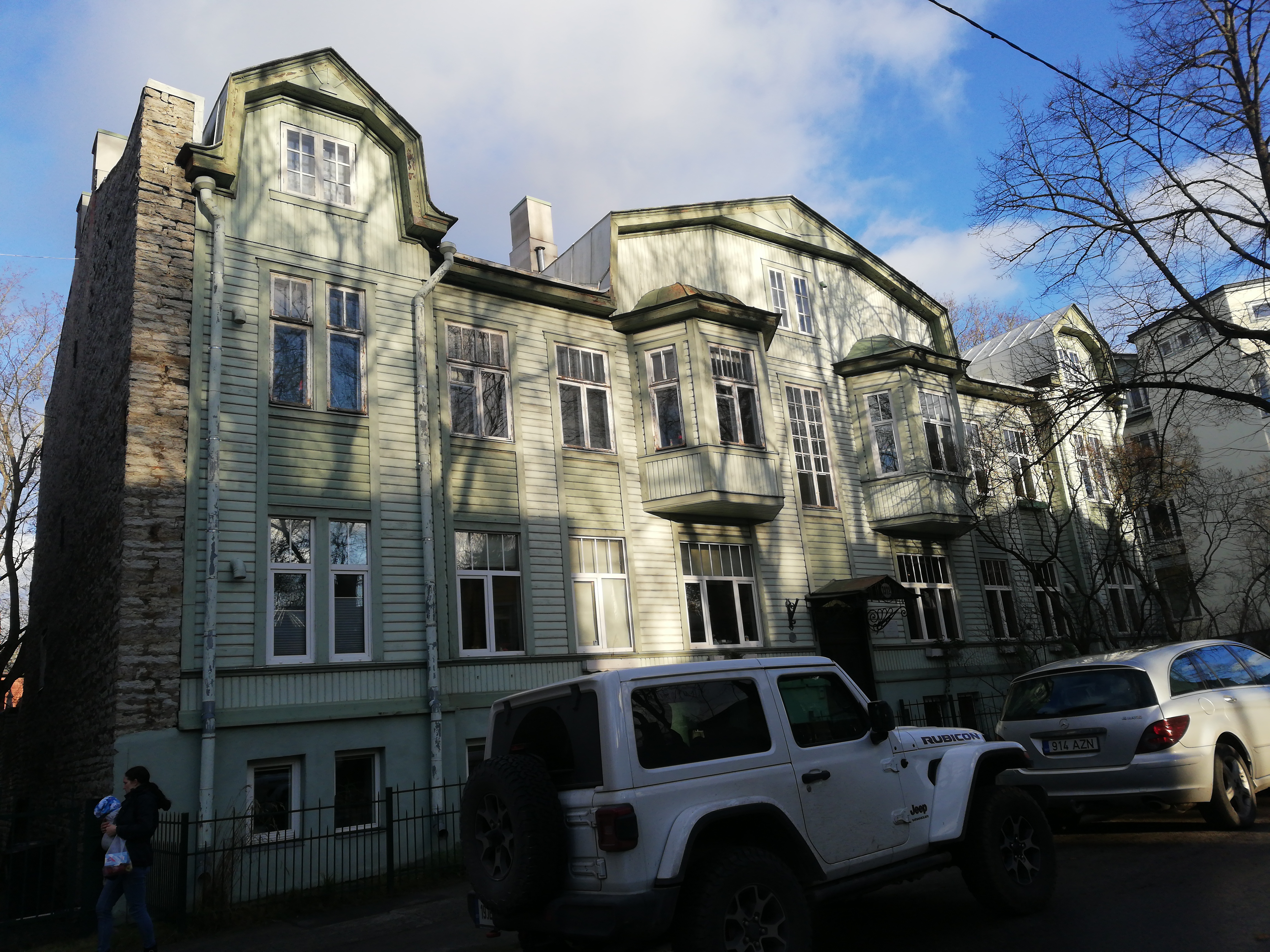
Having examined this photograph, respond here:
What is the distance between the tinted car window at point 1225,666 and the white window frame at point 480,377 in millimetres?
10187

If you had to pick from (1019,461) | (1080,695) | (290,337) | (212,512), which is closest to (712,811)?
(1080,695)

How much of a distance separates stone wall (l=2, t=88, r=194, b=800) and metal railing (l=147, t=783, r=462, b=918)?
5.01 ft

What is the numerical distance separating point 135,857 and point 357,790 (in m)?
4.29

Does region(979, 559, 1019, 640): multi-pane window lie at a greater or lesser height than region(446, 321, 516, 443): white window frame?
lesser

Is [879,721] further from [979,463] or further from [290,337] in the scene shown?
[979,463]

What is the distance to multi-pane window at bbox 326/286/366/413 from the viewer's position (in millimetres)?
13539

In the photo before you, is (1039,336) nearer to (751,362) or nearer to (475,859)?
(751,362)

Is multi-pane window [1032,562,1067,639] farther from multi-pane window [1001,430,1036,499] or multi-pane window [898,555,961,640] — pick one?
multi-pane window [898,555,961,640]

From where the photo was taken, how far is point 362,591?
12.8 metres

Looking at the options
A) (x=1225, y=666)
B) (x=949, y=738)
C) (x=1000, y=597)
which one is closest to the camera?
(x=949, y=738)

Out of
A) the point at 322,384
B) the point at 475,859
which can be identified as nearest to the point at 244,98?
the point at 322,384

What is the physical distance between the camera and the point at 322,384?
13.2 meters

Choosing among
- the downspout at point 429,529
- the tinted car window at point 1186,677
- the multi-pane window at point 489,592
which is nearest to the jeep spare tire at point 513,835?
the tinted car window at point 1186,677

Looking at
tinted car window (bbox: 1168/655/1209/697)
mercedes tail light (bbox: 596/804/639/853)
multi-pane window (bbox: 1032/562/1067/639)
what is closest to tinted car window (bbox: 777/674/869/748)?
mercedes tail light (bbox: 596/804/639/853)
